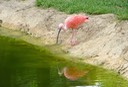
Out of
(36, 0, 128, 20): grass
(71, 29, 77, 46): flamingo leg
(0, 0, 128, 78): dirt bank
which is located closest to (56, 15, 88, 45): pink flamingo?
(71, 29, 77, 46): flamingo leg

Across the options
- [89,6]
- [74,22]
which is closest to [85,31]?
[74,22]

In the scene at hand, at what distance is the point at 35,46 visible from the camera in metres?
16.1

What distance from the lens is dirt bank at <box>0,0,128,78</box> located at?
14.1 meters

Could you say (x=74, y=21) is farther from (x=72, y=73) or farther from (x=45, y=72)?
(x=45, y=72)

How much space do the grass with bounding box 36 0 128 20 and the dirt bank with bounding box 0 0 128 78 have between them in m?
0.27

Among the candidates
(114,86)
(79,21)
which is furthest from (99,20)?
(114,86)

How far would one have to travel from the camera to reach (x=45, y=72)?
13297 millimetres

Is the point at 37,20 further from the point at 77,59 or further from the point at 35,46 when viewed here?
the point at 77,59

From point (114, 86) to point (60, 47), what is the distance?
3.91 m

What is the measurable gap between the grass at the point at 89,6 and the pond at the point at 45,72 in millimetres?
2457

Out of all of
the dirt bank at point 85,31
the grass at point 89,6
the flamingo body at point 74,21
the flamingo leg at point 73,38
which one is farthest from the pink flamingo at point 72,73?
the grass at point 89,6

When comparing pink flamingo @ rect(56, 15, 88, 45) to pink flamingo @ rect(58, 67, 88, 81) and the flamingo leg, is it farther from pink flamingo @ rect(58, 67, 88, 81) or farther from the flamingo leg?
pink flamingo @ rect(58, 67, 88, 81)

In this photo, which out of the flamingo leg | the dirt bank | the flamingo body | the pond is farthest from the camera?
the flamingo body

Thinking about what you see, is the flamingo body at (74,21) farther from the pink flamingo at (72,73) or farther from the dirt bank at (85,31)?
the pink flamingo at (72,73)
